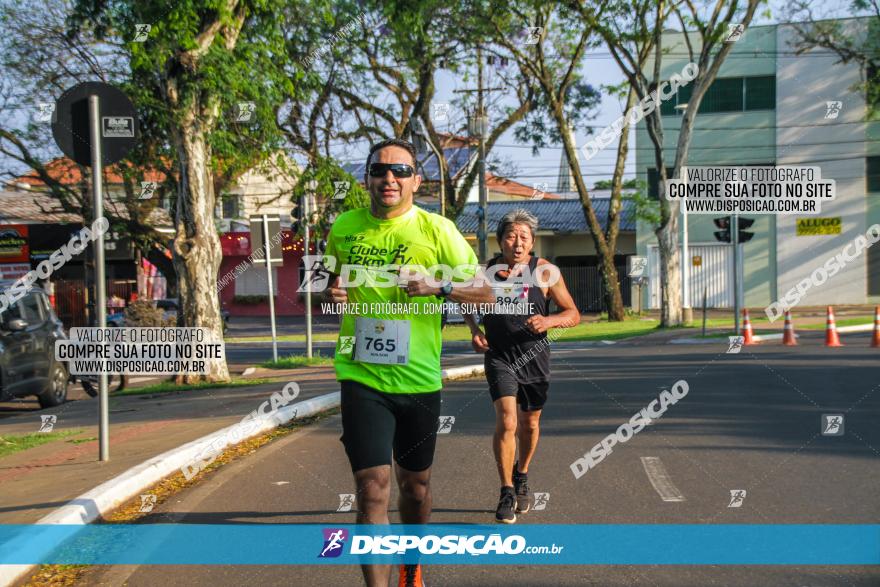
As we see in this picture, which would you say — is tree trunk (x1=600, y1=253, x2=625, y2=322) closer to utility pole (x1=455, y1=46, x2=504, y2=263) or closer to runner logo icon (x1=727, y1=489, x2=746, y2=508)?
utility pole (x1=455, y1=46, x2=504, y2=263)

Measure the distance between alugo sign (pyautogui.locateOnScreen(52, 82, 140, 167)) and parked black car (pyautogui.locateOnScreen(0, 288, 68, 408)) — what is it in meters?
4.74

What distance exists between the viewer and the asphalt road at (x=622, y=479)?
4906 mm

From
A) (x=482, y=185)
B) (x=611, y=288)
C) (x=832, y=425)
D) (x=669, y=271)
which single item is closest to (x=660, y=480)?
(x=832, y=425)

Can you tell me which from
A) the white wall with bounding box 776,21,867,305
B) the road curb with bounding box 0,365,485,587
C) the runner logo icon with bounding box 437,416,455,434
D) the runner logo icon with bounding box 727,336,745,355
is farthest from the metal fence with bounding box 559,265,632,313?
the road curb with bounding box 0,365,485,587

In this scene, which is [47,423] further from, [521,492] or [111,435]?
[521,492]

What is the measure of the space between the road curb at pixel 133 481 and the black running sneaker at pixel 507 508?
102 inches

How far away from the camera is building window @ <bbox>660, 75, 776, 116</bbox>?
130 feet

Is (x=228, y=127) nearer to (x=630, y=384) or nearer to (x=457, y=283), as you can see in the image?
(x=630, y=384)

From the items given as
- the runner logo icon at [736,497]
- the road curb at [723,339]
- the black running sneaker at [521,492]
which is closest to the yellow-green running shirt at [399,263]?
the black running sneaker at [521,492]

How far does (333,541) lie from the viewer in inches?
219

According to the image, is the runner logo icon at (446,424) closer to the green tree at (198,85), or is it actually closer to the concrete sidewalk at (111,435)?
the concrete sidewalk at (111,435)

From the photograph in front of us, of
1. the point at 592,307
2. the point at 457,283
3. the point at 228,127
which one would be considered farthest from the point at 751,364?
the point at 592,307

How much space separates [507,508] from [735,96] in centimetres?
3742

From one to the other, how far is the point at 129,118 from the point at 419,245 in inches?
193
